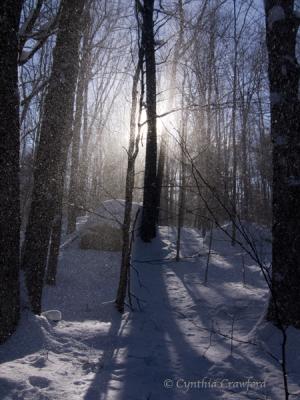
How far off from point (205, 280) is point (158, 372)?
141 inches

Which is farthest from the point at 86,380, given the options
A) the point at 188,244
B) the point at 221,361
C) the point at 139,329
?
the point at 188,244

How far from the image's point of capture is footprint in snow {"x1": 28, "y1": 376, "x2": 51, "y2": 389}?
2.25m

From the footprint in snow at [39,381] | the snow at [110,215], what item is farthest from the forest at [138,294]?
the snow at [110,215]

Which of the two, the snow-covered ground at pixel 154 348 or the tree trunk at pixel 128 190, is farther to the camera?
the tree trunk at pixel 128 190

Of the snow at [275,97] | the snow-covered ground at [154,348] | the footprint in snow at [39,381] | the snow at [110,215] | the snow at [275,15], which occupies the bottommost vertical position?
the snow-covered ground at [154,348]

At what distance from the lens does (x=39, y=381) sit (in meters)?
2.29

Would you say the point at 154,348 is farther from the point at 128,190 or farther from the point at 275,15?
the point at 275,15

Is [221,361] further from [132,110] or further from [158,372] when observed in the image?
[132,110]

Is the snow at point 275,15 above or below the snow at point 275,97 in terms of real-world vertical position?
above

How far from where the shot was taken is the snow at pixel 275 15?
12.7 ft

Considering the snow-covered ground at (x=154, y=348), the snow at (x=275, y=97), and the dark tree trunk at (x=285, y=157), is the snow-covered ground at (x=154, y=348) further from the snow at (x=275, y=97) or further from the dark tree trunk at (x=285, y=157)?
the snow at (x=275, y=97)

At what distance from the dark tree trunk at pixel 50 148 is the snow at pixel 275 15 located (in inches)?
87.5

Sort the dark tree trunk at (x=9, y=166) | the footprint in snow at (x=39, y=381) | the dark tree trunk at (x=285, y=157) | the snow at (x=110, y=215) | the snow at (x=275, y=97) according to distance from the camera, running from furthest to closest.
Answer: the snow at (x=110, y=215) → the snow at (x=275, y=97) → the dark tree trunk at (x=285, y=157) → the dark tree trunk at (x=9, y=166) → the footprint in snow at (x=39, y=381)

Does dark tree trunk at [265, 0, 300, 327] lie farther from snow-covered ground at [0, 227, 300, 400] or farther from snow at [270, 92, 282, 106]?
snow-covered ground at [0, 227, 300, 400]
